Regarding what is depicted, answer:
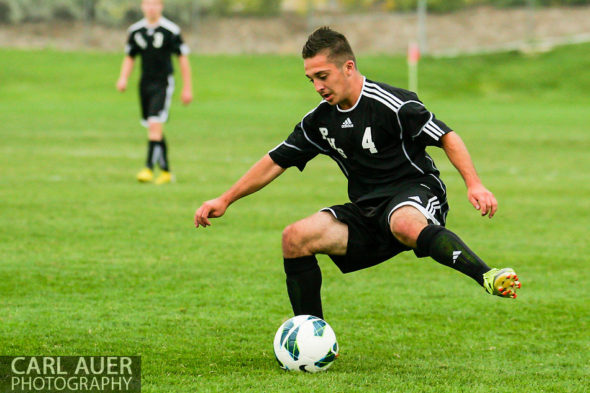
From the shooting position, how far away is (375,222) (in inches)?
211

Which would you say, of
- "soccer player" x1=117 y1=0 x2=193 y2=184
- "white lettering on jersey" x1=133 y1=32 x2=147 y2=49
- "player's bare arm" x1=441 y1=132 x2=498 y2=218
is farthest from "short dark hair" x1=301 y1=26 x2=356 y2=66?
"white lettering on jersey" x1=133 y1=32 x2=147 y2=49

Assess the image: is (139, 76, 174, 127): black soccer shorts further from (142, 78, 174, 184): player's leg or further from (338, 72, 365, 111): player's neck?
(338, 72, 365, 111): player's neck

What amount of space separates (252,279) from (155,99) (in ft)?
22.5

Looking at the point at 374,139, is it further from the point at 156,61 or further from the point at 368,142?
the point at 156,61

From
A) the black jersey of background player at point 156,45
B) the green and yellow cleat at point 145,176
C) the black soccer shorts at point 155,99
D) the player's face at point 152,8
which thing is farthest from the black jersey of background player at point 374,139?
the black jersey of background player at point 156,45

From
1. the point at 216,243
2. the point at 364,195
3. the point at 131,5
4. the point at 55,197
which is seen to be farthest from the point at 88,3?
the point at 364,195

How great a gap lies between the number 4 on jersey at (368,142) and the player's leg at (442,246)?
0.40m

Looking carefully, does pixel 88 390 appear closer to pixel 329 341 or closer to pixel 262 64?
pixel 329 341

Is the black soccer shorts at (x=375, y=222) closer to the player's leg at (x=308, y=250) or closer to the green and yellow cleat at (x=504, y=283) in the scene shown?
the player's leg at (x=308, y=250)

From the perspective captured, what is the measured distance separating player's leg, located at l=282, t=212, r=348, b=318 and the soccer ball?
32 cm

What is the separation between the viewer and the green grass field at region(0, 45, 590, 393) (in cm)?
506

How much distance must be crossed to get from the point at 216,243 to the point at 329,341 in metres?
4.13

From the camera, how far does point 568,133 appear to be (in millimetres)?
23203

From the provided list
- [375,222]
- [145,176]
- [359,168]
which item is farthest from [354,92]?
[145,176]
